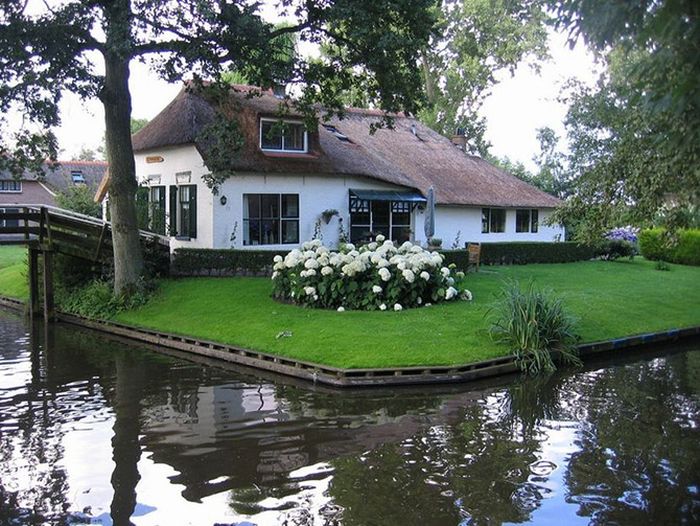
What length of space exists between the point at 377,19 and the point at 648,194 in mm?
10455

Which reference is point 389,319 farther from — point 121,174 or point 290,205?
point 290,205

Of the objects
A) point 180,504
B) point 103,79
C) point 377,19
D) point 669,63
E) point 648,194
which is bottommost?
point 180,504

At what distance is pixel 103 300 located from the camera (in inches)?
717

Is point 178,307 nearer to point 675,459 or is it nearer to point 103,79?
point 103,79

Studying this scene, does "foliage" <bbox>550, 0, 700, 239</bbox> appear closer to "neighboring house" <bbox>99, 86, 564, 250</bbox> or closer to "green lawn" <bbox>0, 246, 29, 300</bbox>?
"neighboring house" <bbox>99, 86, 564, 250</bbox>

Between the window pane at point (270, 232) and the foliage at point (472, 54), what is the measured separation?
1938 cm

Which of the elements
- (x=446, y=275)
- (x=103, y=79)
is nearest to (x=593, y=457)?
(x=446, y=275)

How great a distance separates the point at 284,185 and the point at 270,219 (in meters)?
1.22

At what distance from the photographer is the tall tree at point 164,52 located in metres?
14.7

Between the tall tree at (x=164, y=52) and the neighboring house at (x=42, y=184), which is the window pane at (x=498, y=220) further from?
the neighboring house at (x=42, y=184)

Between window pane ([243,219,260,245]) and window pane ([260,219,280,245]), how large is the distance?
0.53 ft

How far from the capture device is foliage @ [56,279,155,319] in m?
17.8

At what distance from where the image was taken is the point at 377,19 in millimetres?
16547

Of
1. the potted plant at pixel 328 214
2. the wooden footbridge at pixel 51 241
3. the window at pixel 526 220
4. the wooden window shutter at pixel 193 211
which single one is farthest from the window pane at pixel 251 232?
the window at pixel 526 220
